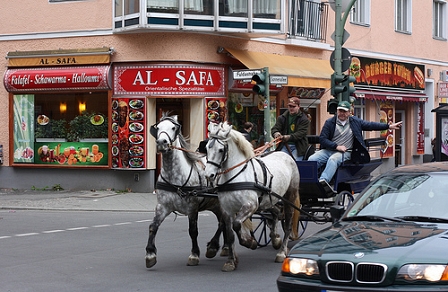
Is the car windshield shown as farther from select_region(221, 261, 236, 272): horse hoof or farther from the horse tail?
the horse tail

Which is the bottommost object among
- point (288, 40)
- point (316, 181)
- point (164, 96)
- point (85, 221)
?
point (85, 221)

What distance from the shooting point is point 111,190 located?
22.8m

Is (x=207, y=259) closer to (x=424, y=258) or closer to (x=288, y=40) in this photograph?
(x=424, y=258)

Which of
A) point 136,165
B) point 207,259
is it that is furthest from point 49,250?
point 136,165

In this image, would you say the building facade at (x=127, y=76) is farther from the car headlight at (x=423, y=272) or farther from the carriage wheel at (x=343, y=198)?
the car headlight at (x=423, y=272)

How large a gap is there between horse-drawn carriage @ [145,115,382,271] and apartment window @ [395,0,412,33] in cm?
2243

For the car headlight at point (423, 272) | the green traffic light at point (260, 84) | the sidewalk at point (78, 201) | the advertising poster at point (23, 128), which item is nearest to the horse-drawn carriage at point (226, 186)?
the car headlight at point (423, 272)

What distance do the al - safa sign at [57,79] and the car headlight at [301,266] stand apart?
16.5m

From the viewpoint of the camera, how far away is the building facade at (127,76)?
2200cm

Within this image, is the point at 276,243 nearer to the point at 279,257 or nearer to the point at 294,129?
the point at 279,257

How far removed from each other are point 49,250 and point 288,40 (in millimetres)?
15067

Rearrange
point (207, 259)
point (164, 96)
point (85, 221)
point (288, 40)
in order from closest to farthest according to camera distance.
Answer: point (207, 259) → point (85, 221) → point (164, 96) → point (288, 40)

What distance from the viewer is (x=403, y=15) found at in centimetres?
3247

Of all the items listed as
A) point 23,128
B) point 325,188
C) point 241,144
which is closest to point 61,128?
point 23,128
